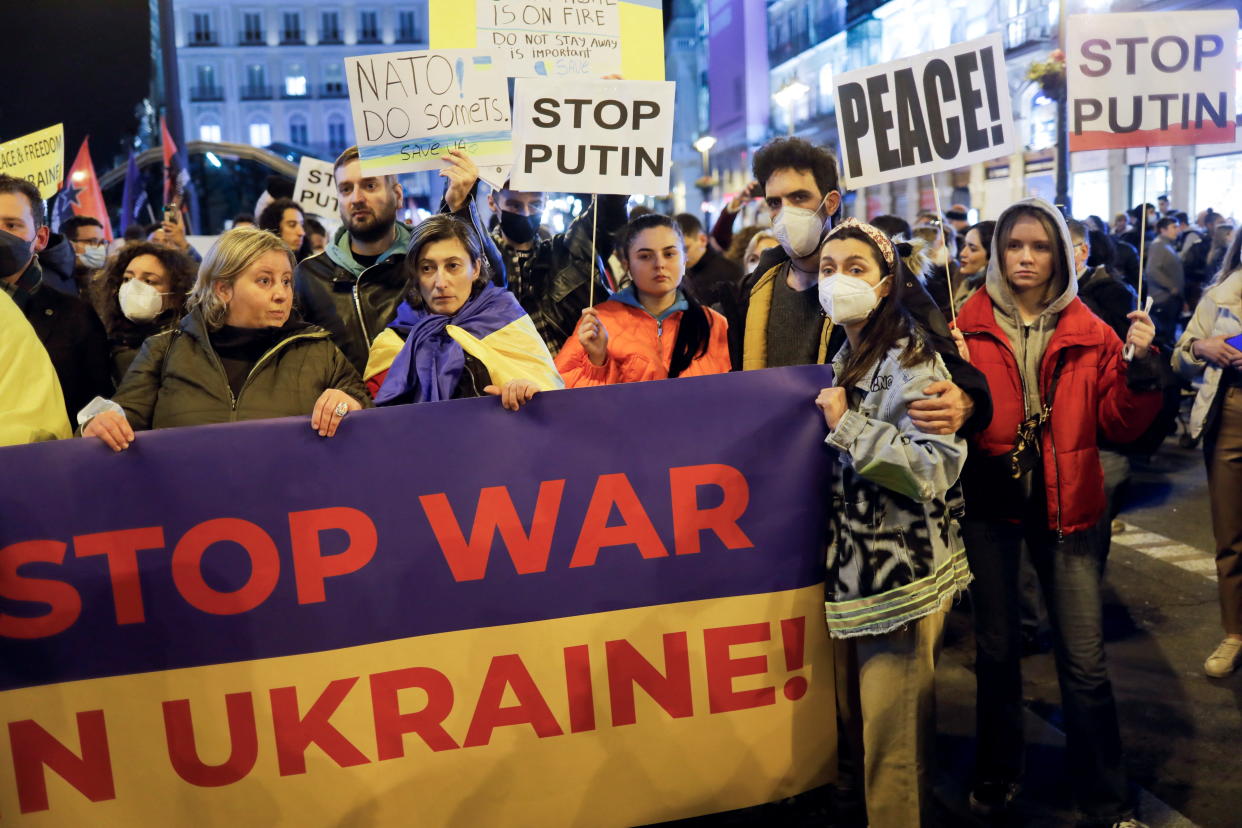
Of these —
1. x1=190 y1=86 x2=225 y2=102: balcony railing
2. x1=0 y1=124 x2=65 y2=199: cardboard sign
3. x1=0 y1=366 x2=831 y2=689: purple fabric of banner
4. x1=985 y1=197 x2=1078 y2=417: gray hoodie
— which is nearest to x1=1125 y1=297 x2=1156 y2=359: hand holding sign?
x1=985 y1=197 x2=1078 y2=417: gray hoodie

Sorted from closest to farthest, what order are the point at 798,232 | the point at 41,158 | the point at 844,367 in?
1. the point at 844,367
2. the point at 798,232
3. the point at 41,158

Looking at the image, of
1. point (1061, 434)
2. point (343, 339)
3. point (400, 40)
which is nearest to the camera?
point (1061, 434)

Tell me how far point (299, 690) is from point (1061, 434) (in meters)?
2.39

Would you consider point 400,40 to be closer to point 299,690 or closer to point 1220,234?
point 1220,234

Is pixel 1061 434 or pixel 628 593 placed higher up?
pixel 1061 434

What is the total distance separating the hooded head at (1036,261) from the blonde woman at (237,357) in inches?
80.8

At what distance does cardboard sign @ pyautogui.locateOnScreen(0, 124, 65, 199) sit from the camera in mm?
6902

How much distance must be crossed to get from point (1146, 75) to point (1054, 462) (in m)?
1.64

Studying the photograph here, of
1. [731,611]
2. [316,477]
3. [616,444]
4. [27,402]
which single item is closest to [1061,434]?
[731,611]

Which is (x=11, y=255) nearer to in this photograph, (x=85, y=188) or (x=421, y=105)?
(x=421, y=105)

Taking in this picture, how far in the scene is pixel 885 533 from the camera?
314 centimetres

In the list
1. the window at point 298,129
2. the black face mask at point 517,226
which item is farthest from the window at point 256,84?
the black face mask at point 517,226

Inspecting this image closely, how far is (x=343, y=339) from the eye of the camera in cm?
433

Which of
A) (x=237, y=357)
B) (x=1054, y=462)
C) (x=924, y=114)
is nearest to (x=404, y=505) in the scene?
(x=237, y=357)
